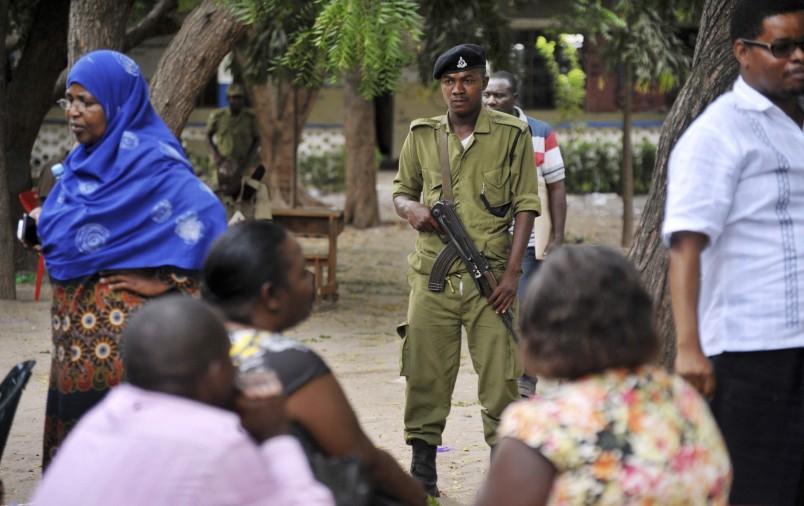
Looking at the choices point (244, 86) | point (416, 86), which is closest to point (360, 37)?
point (244, 86)

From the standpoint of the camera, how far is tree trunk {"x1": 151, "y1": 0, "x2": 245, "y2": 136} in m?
9.84

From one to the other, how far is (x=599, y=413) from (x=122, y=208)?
7.47 feet

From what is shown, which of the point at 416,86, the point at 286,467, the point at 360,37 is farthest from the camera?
the point at 416,86

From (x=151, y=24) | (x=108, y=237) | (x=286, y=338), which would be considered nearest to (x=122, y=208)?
(x=108, y=237)

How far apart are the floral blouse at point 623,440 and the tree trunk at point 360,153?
1543 cm

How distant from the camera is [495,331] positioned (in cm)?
555

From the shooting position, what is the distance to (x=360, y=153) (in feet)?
61.0

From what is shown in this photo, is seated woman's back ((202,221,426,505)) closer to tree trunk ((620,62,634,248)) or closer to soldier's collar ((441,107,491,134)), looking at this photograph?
soldier's collar ((441,107,491,134))

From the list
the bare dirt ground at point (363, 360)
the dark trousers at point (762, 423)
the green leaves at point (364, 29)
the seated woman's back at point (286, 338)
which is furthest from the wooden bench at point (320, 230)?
the seated woman's back at point (286, 338)

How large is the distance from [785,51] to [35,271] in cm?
1208

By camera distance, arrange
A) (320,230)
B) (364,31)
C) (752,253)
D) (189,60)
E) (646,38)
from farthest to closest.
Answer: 1. (646,38)
2. (320,230)
3. (189,60)
4. (364,31)
5. (752,253)

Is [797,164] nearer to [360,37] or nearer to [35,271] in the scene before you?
[360,37]

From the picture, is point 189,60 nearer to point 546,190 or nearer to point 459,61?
point 546,190

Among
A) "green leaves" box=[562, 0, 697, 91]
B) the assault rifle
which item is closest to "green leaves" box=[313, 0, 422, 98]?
the assault rifle
